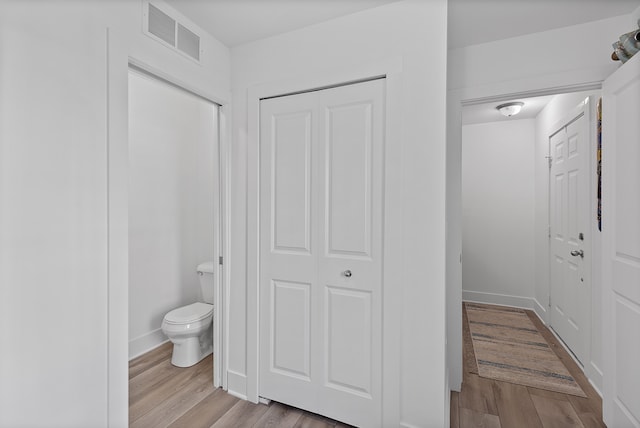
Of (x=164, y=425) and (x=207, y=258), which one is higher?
(x=207, y=258)

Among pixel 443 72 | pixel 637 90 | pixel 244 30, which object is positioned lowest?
pixel 637 90

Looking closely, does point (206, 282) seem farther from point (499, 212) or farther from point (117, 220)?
point (499, 212)

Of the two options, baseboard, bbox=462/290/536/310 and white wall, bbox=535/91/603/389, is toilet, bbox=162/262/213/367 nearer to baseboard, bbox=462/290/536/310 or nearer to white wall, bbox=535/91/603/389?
white wall, bbox=535/91/603/389

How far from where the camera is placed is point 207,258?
11.3ft

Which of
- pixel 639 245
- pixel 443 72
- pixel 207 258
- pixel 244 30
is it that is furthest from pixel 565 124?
pixel 207 258

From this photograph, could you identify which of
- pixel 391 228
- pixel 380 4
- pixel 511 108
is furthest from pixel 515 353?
pixel 380 4

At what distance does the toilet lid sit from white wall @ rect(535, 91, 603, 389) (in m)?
2.92

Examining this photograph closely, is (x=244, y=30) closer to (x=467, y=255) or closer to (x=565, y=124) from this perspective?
(x=565, y=124)

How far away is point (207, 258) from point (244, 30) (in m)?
2.30

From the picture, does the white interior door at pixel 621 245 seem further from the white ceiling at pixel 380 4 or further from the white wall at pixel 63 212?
the white wall at pixel 63 212

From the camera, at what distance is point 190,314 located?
268 cm

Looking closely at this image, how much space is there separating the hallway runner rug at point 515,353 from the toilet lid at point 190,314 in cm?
231

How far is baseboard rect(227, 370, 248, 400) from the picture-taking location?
2.20 m

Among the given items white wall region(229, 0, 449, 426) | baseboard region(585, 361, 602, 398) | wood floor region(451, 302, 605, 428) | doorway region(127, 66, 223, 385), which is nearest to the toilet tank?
doorway region(127, 66, 223, 385)
